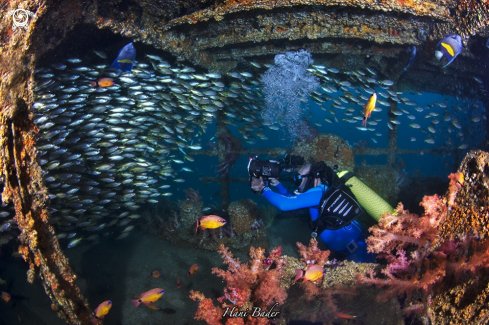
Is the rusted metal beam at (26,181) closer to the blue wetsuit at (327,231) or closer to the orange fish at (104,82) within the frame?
the orange fish at (104,82)

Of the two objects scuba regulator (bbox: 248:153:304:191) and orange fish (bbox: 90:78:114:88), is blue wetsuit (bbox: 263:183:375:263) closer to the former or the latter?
scuba regulator (bbox: 248:153:304:191)

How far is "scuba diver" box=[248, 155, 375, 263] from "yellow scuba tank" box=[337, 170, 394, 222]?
98 mm

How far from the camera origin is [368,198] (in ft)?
14.6

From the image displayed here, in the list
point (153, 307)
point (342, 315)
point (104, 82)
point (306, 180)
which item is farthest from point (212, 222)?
point (104, 82)

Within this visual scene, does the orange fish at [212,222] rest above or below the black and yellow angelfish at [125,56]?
below

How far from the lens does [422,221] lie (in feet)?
8.62

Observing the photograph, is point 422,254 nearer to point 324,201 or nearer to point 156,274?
point 324,201

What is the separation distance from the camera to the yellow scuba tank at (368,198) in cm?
434

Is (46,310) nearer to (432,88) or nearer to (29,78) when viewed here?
(29,78)

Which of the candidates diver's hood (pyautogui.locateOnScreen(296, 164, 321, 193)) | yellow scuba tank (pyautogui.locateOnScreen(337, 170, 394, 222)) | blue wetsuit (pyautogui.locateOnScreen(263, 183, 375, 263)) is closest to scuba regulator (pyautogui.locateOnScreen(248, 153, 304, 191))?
blue wetsuit (pyautogui.locateOnScreen(263, 183, 375, 263))

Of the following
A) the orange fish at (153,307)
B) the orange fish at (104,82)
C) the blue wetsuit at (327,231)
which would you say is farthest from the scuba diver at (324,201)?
the orange fish at (104,82)

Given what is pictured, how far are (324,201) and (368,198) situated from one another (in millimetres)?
852

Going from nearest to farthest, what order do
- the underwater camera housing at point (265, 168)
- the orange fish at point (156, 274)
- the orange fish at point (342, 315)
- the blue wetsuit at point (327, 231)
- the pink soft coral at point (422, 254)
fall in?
the pink soft coral at point (422, 254) → the orange fish at point (342, 315) → the underwater camera housing at point (265, 168) → the blue wetsuit at point (327, 231) → the orange fish at point (156, 274)

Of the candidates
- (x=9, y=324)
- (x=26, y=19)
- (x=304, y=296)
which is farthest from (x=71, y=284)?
(x=9, y=324)
